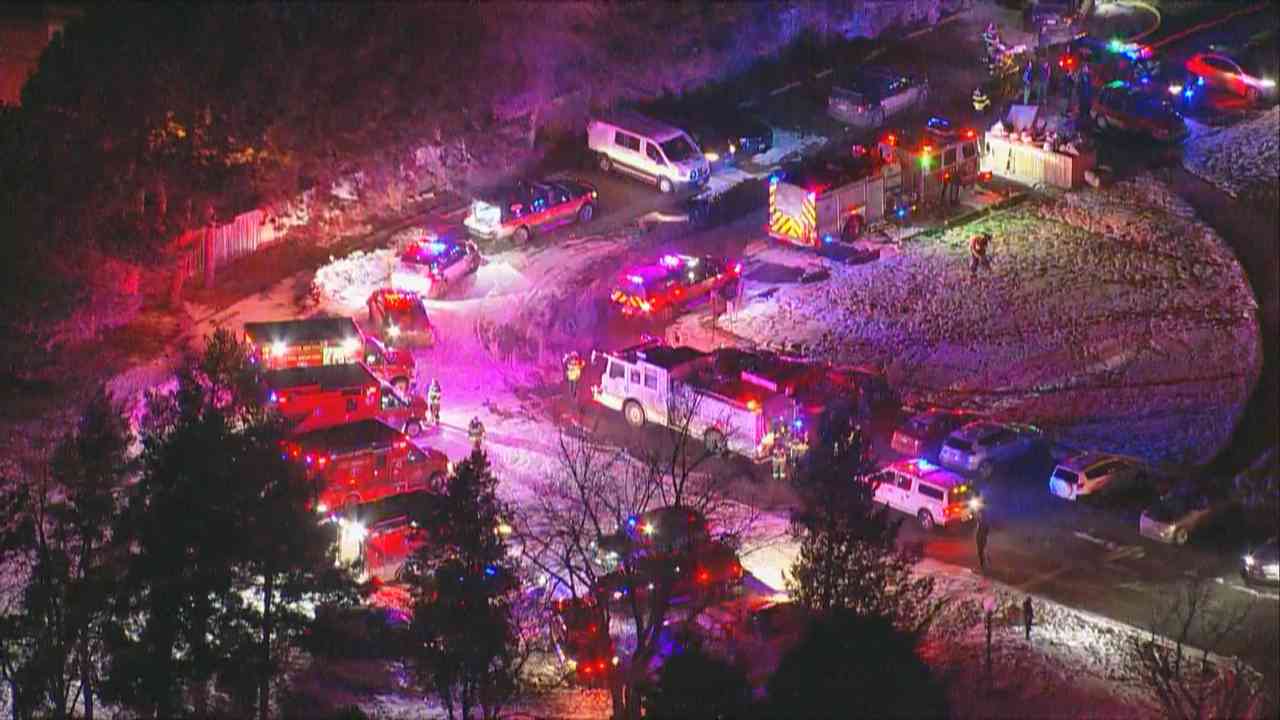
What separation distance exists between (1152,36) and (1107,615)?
29.0m

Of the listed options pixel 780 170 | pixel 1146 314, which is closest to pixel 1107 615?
pixel 1146 314

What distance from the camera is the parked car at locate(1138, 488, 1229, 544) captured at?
32219 mm

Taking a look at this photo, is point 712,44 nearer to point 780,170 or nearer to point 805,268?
point 780,170

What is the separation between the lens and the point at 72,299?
38344 mm

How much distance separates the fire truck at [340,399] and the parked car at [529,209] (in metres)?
7.48

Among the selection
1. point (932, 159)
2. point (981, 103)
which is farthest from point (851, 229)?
point (981, 103)

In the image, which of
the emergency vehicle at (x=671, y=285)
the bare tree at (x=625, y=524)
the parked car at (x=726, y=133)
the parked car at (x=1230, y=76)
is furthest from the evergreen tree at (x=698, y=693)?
the parked car at (x=1230, y=76)

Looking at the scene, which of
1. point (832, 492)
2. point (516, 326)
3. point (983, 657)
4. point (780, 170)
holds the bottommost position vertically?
point (983, 657)

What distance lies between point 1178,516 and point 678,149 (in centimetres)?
1716

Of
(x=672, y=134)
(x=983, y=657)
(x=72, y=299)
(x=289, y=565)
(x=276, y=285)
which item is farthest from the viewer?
(x=672, y=134)

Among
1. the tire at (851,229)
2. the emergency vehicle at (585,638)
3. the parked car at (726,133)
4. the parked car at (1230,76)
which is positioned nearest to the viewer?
the emergency vehicle at (585,638)

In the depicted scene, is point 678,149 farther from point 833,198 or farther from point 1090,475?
point 1090,475

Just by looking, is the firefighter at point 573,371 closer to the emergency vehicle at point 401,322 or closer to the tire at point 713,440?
the emergency vehicle at point 401,322

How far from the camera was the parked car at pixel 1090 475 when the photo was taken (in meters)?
33.3
